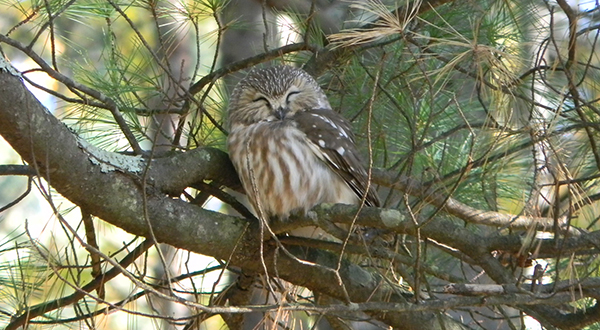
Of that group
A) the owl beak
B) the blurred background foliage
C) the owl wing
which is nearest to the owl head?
the owl beak

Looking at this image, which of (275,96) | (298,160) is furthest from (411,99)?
(275,96)

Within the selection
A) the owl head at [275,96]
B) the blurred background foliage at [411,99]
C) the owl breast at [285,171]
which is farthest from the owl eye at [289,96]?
the owl breast at [285,171]

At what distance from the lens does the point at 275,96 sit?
3.70 meters

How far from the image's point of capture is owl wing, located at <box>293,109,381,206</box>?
3.33m

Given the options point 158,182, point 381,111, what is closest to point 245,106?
point 381,111

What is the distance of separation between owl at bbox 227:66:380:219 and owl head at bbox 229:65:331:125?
2 cm

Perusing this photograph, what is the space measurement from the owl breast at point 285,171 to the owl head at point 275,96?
0.28m

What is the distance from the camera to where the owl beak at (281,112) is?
141 inches

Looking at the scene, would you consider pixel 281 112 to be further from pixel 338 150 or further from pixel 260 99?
pixel 338 150

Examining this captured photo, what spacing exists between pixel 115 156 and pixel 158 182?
0.18m

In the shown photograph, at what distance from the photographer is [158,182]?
285cm

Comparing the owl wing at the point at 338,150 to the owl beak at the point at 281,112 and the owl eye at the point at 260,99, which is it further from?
the owl eye at the point at 260,99

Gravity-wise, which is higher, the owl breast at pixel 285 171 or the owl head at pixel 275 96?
the owl head at pixel 275 96

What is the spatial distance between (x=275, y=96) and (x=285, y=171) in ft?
1.86
